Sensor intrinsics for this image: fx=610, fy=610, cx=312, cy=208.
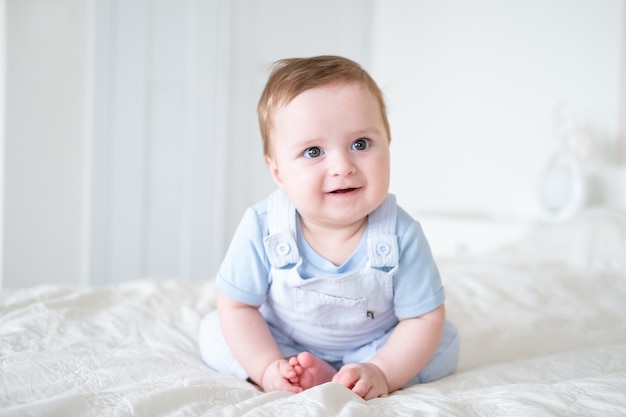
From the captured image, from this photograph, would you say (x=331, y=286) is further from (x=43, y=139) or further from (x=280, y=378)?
(x=43, y=139)

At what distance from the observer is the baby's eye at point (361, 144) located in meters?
0.98

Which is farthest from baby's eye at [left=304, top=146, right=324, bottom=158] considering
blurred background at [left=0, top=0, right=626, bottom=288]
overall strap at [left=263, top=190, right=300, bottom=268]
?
blurred background at [left=0, top=0, right=626, bottom=288]

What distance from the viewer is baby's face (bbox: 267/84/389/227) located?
95cm

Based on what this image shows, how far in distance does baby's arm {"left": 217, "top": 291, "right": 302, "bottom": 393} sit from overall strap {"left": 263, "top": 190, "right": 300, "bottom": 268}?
0.10m

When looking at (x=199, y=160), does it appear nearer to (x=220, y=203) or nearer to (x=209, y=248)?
(x=220, y=203)

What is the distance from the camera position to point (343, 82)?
972mm

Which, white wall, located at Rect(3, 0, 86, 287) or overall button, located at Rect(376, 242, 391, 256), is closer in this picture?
overall button, located at Rect(376, 242, 391, 256)

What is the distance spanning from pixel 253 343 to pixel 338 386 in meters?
0.23

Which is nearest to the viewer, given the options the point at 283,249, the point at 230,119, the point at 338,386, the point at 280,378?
the point at 338,386

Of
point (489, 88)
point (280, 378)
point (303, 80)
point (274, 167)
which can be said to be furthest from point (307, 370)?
point (489, 88)

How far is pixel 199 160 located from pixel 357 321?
2.64 meters

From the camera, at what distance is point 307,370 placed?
3.05 feet

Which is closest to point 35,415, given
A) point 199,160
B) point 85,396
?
point 85,396

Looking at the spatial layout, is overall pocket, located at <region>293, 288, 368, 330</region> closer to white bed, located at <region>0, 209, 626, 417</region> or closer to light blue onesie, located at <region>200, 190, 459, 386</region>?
light blue onesie, located at <region>200, 190, 459, 386</region>
